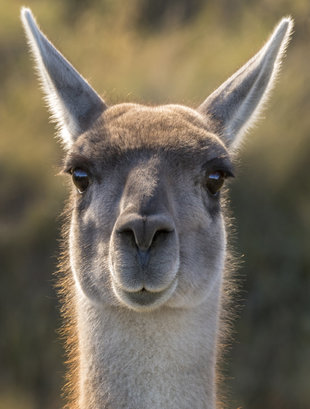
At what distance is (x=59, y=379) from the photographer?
13.1 metres

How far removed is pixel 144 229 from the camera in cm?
504

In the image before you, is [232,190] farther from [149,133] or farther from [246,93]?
[149,133]

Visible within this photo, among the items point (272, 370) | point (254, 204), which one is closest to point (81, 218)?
point (272, 370)

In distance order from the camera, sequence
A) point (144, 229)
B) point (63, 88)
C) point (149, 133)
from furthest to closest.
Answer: point (63, 88) → point (149, 133) → point (144, 229)

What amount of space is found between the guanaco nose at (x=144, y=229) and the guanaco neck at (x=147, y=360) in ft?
1.85

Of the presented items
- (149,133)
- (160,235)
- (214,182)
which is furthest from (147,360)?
(149,133)

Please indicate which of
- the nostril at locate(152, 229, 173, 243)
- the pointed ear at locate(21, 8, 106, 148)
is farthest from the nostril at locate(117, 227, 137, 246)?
the pointed ear at locate(21, 8, 106, 148)

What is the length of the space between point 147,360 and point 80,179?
1181 mm

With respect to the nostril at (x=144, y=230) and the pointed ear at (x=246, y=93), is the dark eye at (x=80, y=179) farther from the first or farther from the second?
the pointed ear at (x=246, y=93)

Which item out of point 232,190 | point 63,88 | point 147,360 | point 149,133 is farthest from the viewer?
point 232,190

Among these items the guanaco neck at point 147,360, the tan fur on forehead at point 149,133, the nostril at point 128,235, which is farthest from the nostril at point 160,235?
the tan fur on forehead at point 149,133

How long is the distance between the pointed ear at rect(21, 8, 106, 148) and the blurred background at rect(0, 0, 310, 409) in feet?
12.8

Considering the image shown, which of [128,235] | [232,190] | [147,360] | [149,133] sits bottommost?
[147,360]

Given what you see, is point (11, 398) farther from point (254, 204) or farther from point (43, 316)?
point (254, 204)
